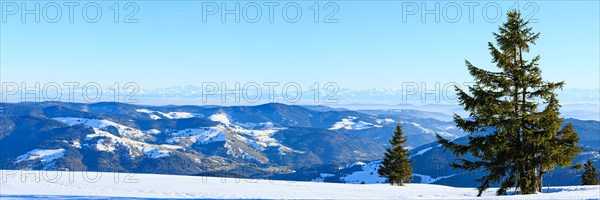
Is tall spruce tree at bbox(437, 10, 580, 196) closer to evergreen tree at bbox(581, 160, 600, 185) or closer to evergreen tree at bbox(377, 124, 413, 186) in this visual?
evergreen tree at bbox(377, 124, 413, 186)

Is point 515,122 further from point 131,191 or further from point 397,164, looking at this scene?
point 397,164

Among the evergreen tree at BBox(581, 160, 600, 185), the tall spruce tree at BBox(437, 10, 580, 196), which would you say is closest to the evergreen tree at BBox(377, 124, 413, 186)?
the evergreen tree at BBox(581, 160, 600, 185)

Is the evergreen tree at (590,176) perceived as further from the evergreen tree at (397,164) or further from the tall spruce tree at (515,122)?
the tall spruce tree at (515,122)

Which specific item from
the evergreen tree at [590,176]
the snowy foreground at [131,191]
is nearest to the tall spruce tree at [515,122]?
the snowy foreground at [131,191]

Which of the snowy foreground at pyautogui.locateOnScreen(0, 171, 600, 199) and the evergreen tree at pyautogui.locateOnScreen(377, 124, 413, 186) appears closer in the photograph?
the snowy foreground at pyautogui.locateOnScreen(0, 171, 600, 199)

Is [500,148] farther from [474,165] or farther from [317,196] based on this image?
[317,196]

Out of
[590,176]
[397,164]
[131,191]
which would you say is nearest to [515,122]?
[131,191]

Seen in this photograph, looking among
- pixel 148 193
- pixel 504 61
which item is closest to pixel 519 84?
pixel 504 61
